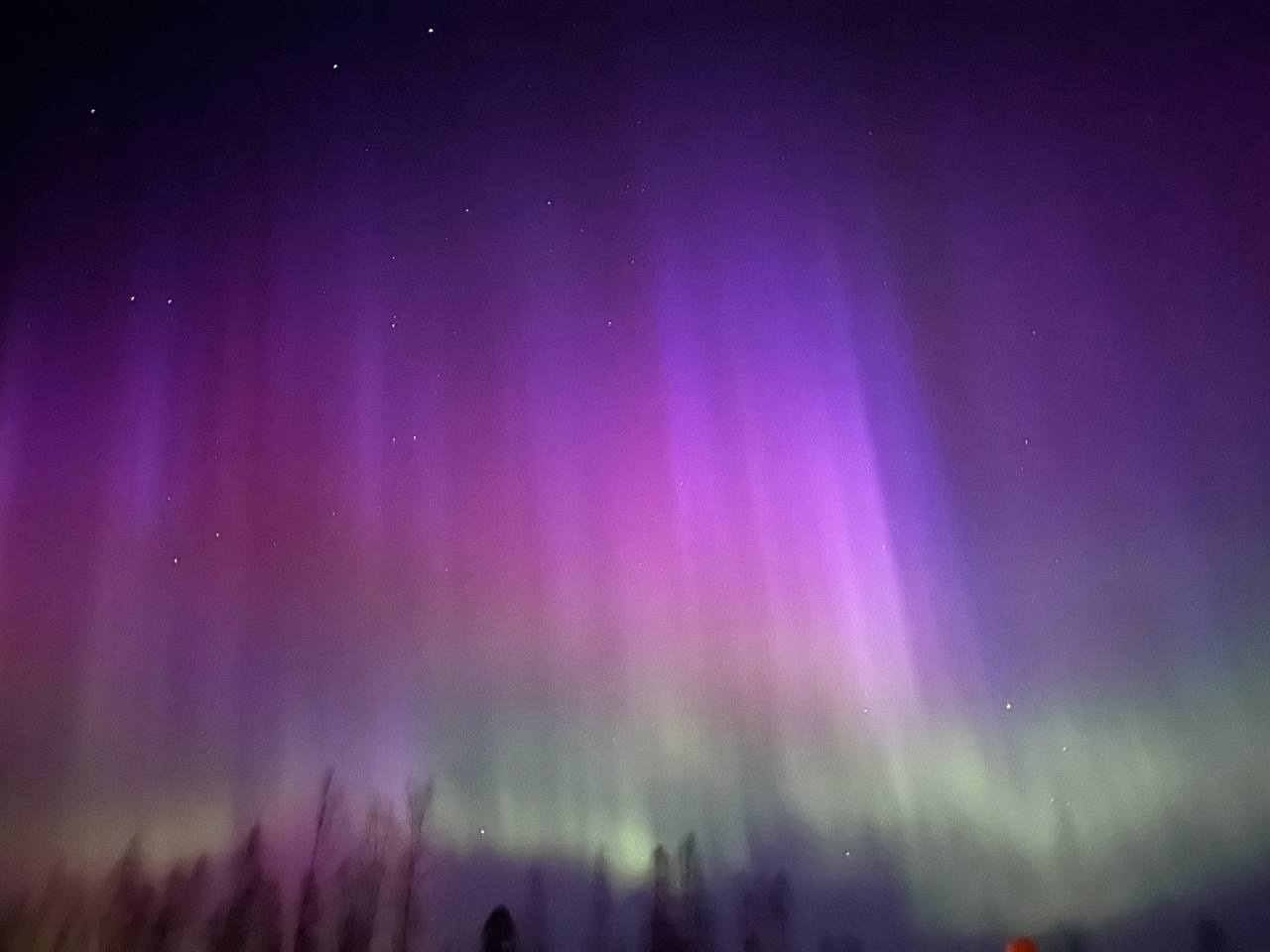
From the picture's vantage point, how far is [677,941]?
2642 centimetres

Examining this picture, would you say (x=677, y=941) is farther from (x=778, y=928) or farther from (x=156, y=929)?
(x=156, y=929)

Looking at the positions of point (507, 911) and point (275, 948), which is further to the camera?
point (275, 948)

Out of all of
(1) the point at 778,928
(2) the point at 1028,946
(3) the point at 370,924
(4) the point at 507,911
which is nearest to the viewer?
(2) the point at 1028,946

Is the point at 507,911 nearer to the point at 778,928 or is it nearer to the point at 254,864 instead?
the point at 254,864

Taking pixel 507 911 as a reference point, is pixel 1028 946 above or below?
below

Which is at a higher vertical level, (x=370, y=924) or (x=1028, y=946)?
(x=370, y=924)

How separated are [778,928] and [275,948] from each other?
39.2 feet

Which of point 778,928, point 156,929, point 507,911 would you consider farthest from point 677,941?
point 156,929

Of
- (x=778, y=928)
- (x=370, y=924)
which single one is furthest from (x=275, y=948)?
(x=778, y=928)

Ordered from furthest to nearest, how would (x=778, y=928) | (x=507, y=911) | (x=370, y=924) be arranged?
1. (x=778, y=928)
2. (x=370, y=924)
3. (x=507, y=911)

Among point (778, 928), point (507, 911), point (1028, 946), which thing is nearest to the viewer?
point (1028, 946)

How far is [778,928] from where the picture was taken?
26.1 metres

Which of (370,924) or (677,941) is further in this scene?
(677,941)

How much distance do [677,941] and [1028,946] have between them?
1045 cm
